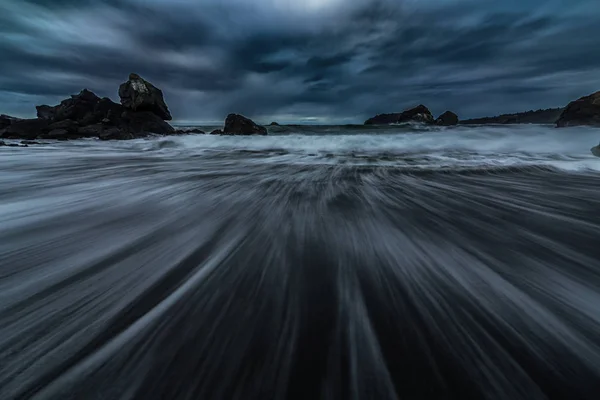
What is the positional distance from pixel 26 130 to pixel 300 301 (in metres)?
27.1

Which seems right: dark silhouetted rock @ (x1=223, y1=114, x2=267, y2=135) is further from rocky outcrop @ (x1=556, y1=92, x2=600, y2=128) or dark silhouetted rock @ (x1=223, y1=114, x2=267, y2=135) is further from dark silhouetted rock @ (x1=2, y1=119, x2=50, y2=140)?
rocky outcrop @ (x1=556, y1=92, x2=600, y2=128)

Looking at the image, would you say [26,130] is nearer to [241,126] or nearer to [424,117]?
[241,126]

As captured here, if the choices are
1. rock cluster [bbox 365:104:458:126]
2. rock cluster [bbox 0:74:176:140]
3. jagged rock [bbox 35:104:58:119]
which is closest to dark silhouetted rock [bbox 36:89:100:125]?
rock cluster [bbox 0:74:176:140]

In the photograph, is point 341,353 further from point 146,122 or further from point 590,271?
point 146,122

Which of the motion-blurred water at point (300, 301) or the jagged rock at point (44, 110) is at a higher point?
the jagged rock at point (44, 110)

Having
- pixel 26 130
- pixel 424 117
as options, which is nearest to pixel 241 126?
pixel 26 130

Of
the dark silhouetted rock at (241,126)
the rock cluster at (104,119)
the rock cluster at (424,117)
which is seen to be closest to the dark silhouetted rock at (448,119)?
the rock cluster at (424,117)

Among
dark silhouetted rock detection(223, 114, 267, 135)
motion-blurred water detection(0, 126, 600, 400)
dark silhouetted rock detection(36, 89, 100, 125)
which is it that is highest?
dark silhouetted rock detection(36, 89, 100, 125)

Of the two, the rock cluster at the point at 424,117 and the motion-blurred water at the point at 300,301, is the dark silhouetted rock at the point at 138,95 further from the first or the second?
the rock cluster at the point at 424,117

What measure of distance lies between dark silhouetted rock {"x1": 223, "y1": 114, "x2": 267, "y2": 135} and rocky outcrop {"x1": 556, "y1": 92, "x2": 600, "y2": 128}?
2211cm

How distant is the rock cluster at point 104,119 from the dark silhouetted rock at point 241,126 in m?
5.99

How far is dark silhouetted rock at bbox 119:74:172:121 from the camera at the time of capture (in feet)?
89.3

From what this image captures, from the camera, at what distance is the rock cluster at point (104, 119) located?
64.2ft

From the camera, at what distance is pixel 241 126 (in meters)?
23.1
